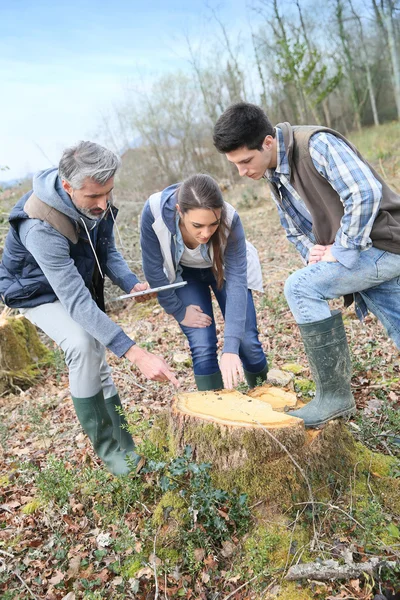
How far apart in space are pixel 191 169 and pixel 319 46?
9.44 meters

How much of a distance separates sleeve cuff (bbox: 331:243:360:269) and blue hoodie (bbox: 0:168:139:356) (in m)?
1.23

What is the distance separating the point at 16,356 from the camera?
214 inches

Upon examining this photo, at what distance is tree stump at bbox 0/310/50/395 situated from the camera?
17.5 feet

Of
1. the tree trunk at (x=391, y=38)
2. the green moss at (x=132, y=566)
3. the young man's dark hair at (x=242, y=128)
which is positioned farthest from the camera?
the tree trunk at (x=391, y=38)

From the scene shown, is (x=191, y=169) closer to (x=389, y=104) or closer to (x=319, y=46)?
(x=319, y=46)

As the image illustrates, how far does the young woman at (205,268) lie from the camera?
2.71 m

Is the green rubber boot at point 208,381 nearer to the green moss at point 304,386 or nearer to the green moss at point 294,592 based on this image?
the green moss at point 304,386

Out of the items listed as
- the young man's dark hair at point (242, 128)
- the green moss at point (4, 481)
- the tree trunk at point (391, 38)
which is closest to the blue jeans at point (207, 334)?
the young man's dark hair at point (242, 128)

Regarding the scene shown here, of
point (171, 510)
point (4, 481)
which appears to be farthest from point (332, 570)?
point (4, 481)

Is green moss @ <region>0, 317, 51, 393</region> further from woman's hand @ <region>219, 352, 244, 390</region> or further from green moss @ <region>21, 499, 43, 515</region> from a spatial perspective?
woman's hand @ <region>219, 352, 244, 390</region>

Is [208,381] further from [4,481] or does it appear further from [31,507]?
[4,481]

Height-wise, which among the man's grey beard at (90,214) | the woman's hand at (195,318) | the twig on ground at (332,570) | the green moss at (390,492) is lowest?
the green moss at (390,492)

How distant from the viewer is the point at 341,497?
2.38 metres

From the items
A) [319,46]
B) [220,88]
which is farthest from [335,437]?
[319,46]
